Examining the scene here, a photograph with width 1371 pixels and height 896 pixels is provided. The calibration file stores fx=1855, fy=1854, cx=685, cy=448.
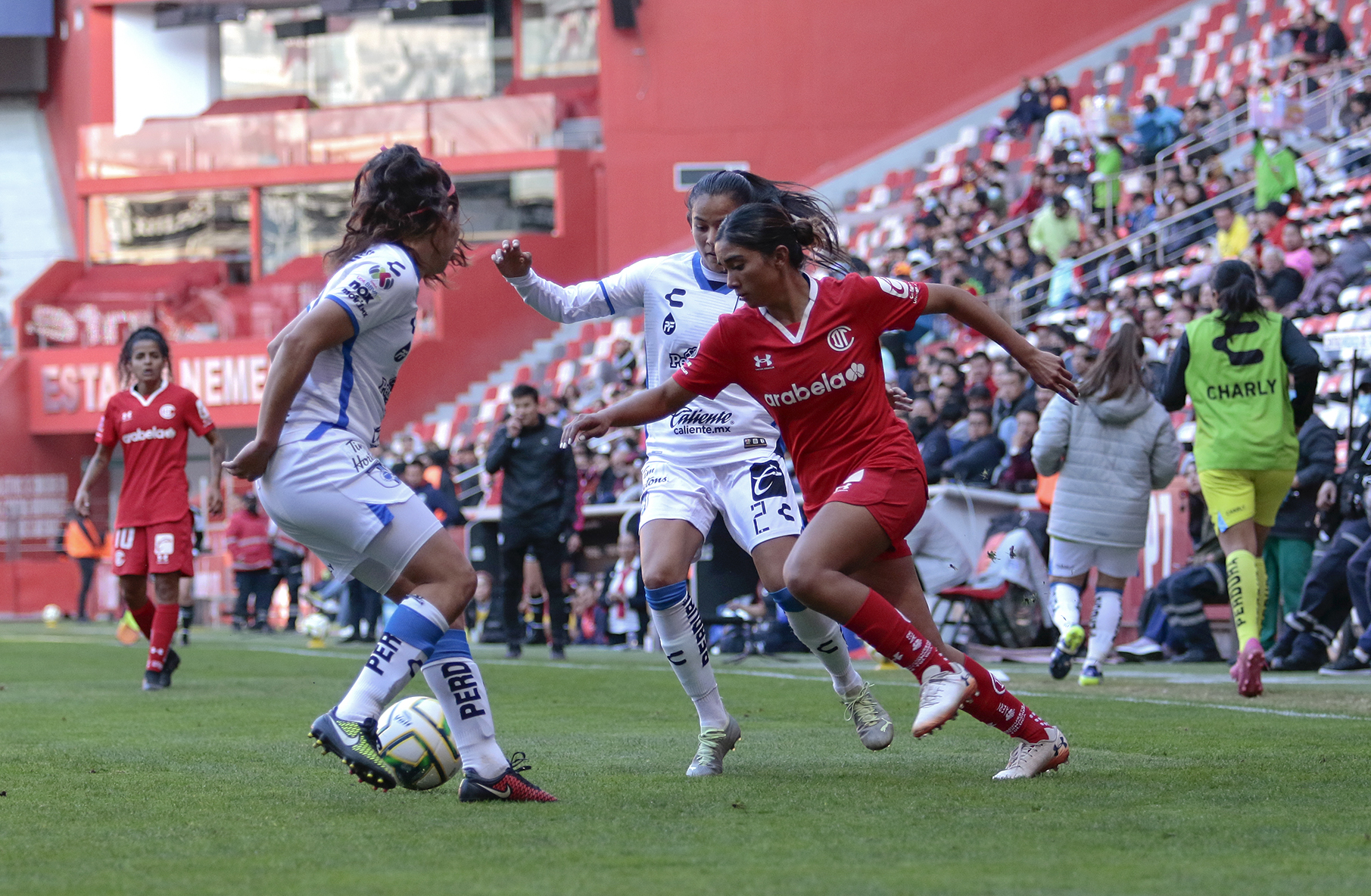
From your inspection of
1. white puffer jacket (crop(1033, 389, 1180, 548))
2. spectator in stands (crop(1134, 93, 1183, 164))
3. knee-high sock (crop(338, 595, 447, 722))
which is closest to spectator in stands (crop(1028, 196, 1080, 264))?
spectator in stands (crop(1134, 93, 1183, 164))

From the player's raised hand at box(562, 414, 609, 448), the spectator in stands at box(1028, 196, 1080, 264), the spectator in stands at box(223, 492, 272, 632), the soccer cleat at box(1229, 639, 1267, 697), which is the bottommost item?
the spectator in stands at box(223, 492, 272, 632)

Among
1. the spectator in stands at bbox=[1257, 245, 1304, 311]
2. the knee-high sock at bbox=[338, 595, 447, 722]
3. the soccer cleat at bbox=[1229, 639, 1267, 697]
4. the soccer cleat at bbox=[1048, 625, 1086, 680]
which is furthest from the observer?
the spectator in stands at bbox=[1257, 245, 1304, 311]

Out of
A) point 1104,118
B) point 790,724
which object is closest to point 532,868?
point 790,724

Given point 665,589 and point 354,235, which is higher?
point 354,235

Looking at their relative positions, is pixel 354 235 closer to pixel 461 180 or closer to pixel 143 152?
pixel 461 180

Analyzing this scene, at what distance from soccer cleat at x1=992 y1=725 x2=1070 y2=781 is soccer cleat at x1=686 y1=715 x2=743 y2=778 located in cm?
96

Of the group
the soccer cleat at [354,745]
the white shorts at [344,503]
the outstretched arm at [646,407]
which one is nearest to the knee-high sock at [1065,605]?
the outstretched arm at [646,407]

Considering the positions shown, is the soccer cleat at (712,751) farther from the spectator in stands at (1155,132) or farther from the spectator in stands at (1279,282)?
the spectator in stands at (1155,132)

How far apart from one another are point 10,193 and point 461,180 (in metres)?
14.2

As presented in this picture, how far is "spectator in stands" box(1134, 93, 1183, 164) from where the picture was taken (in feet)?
77.7

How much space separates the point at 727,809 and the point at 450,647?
962 mm

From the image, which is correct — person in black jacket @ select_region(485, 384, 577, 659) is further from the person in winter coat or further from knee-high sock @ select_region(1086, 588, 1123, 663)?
knee-high sock @ select_region(1086, 588, 1123, 663)

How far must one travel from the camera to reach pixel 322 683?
11898 mm

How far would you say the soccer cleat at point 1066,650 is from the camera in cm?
1070
